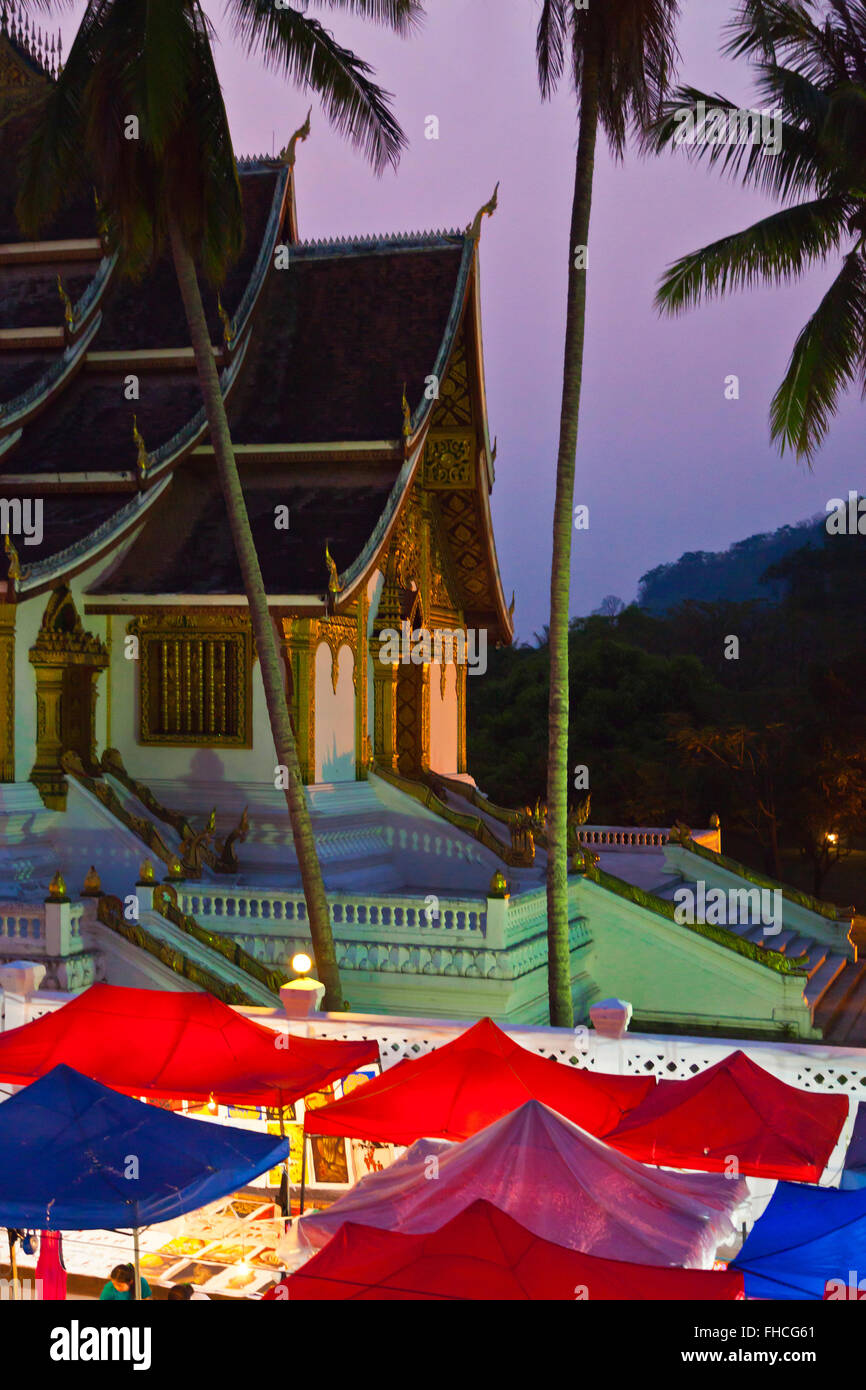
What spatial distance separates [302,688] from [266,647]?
4.48m

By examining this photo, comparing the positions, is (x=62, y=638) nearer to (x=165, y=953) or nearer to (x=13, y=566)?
(x=13, y=566)

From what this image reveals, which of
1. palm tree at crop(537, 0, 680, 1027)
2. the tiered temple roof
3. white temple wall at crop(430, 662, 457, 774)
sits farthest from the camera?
white temple wall at crop(430, 662, 457, 774)

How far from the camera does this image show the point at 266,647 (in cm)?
1153

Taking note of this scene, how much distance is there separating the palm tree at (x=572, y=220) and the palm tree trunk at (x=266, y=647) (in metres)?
1.87

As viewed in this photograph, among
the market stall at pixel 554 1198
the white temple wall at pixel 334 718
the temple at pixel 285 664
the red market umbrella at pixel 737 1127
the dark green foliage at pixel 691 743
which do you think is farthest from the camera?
the dark green foliage at pixel 691 743

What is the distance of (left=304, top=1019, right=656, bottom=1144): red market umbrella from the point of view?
7.61m

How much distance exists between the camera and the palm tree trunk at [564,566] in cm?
1074

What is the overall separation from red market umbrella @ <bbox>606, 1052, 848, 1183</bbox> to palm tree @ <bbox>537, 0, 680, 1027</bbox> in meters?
3.17

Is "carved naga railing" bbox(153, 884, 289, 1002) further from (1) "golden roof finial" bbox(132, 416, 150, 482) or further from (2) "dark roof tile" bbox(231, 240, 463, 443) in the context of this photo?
(2) "dark roof tile" bbox(231, 240, 463, 443)

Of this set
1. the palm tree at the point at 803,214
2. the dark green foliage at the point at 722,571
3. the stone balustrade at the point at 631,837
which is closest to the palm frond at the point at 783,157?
the palm tree at the point at 803,214

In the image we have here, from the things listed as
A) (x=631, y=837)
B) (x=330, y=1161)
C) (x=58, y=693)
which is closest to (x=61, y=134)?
(x=58, y=693)

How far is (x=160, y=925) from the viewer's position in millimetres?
12797

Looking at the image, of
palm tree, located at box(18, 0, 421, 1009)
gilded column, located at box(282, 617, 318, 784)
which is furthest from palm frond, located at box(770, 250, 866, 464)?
gilded column, located at box(282, 617, 318, 784)

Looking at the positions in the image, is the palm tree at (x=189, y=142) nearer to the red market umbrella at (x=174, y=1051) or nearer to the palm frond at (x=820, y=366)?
the red market umbrella at (x=174, y=1051)
